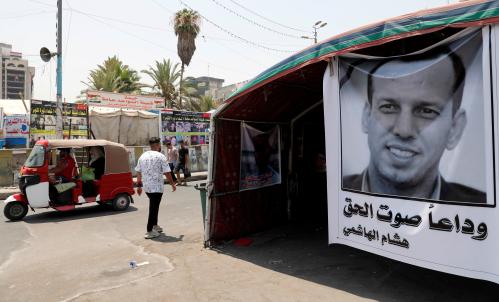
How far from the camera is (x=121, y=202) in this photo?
10.7m

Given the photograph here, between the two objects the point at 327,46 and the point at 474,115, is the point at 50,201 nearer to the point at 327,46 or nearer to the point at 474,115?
the point at 327,46

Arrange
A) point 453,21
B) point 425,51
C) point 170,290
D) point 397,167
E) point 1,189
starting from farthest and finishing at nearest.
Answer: point 1,189 → point 170,290 → point 397,167 → point 425,51 → point 453,21

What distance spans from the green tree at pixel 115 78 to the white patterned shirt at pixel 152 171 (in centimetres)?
2925

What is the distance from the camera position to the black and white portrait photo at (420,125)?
3793mm

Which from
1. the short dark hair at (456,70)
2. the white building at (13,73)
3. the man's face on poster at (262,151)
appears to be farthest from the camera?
the white building at (13,73)

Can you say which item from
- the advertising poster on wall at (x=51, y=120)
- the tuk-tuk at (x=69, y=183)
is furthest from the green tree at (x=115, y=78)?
the tuk-tuk at (x=69, y=183)

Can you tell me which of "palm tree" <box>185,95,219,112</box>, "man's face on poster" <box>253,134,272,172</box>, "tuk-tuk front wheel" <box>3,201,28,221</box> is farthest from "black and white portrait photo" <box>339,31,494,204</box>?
"palm tree" <box>185,95,219,112</box>

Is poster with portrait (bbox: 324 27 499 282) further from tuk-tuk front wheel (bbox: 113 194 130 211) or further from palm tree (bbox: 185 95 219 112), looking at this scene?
palm tree (bbox: 185 95 219 112)

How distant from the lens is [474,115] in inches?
150

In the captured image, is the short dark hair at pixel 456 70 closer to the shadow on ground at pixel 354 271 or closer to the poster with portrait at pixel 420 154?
the poster with portrait at pixel 420 154

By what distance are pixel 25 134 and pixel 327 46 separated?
16466mm

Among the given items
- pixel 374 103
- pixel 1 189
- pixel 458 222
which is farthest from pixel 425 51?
pixel 1 189

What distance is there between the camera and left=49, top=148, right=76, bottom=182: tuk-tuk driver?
9.84m

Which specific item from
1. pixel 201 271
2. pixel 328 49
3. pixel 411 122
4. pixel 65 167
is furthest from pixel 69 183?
pixel 411 122
